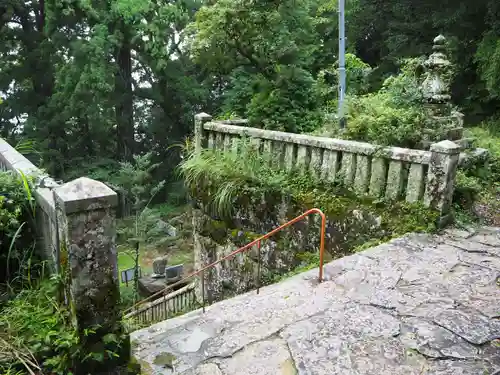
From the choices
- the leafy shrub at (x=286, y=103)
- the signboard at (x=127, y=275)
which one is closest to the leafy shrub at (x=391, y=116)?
the leafy shrub at (x=286, y=103)

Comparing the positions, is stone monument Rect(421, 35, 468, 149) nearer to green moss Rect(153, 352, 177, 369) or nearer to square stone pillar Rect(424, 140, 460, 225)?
square stone pillar Rect(424, 140, 460, 225)

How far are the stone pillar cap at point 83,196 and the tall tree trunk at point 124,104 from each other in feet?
67.2

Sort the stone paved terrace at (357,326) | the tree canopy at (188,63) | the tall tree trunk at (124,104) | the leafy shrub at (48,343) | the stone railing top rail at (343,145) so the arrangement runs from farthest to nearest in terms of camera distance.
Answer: the tall tree trunk at (124,104) < the tree canopy at (188,63) < the stone railing top rail at (343,145) < the stone paved terrace at (357,326) < the leafy shrub at (48,343)

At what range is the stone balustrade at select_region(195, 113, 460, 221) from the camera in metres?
4.88

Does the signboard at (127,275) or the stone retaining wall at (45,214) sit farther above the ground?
the stone retaining wall at (45,214)

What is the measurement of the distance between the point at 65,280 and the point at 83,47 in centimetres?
1816

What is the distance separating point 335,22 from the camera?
18.0 metres

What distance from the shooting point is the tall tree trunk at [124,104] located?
2253 centimetres

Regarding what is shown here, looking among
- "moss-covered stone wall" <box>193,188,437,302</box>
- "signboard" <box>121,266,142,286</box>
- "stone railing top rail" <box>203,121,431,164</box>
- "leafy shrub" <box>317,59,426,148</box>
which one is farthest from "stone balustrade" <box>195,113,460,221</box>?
"signboard" <box>121,266,142,286</box>

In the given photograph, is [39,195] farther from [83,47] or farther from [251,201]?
[83,47]

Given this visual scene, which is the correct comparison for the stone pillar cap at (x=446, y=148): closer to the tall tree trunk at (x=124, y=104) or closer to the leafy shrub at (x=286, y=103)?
the leafy shrub at (x=286, y=103)

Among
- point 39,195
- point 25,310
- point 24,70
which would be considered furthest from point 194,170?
point 24,70

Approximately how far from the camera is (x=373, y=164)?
539 centimetres

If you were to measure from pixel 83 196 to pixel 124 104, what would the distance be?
21.8m
